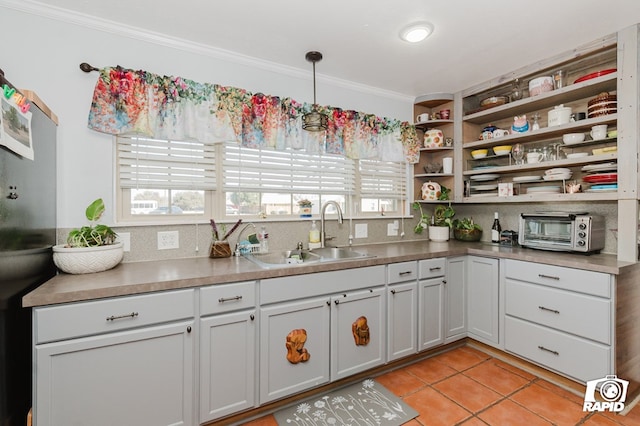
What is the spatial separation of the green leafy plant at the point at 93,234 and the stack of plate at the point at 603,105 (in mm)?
3338

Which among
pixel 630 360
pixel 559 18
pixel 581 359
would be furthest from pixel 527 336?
pixel 559 18

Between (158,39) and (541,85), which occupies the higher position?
(158,39)

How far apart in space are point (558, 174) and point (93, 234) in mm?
3292

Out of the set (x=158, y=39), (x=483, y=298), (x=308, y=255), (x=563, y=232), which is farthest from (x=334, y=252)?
(x=158, y=39)

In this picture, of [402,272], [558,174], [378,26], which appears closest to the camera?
[378,26]

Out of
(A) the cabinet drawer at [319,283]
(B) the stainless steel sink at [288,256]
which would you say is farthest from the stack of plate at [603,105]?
(B) the stainless steel sink at [288,256]

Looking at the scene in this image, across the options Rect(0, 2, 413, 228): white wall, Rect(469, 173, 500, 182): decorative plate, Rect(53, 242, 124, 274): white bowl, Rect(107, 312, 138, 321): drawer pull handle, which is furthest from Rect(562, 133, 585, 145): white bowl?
Rect(53, 242, 124, 274): white bowl

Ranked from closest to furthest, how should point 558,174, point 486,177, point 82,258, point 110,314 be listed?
point 110,314, point 82,258, point 558,174, point 486,177

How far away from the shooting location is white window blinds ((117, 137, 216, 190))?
2033 mm

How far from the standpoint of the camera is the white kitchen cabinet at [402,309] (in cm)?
229

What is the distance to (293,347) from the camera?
1888 millimetres

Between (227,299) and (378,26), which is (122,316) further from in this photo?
(378,26)

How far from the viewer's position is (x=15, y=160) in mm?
1287

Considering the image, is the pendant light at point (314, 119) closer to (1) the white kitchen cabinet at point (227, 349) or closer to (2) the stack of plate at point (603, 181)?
(1) the white kitchen cabinet at point (227, 349)
